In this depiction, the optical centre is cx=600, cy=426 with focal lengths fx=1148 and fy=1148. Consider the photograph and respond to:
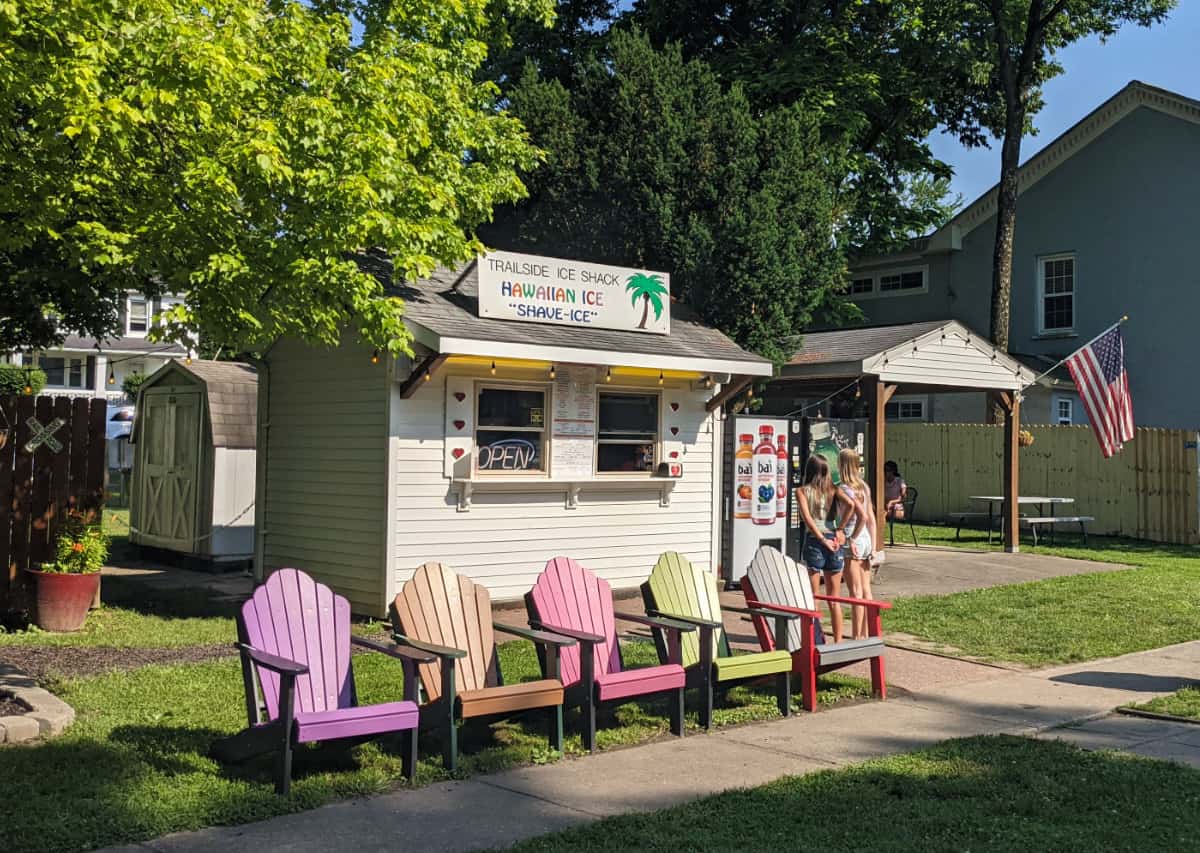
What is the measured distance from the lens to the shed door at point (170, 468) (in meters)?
15.7

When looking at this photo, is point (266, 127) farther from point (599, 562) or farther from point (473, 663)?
point (599, 562)

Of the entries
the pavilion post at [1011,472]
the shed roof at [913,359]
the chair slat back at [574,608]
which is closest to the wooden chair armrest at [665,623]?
the chair slat back at [574,608]

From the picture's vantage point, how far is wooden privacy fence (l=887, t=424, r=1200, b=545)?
2138 cm

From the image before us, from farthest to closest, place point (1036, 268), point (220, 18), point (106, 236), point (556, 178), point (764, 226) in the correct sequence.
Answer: point (1036, 268), point (556, 178), point (764, 226), point (220, 18), point (106, 236)

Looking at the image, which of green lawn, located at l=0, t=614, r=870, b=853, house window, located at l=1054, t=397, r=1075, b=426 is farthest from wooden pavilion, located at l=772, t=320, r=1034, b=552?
house window, located at l=1054, t=397, r=1075, b=426

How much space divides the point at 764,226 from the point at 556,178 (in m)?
3.38

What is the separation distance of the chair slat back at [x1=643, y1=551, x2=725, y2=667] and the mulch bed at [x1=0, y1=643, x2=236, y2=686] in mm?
3817

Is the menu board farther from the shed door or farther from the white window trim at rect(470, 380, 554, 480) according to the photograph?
the shed door

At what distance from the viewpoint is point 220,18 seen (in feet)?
30.0

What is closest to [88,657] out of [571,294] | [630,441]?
[571,294]

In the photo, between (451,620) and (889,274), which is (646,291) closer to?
(451,620)

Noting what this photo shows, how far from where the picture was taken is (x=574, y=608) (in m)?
7.46

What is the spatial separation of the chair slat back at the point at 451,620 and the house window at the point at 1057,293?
2322 centimetres

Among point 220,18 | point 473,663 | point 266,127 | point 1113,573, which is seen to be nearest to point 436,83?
point 220,18
